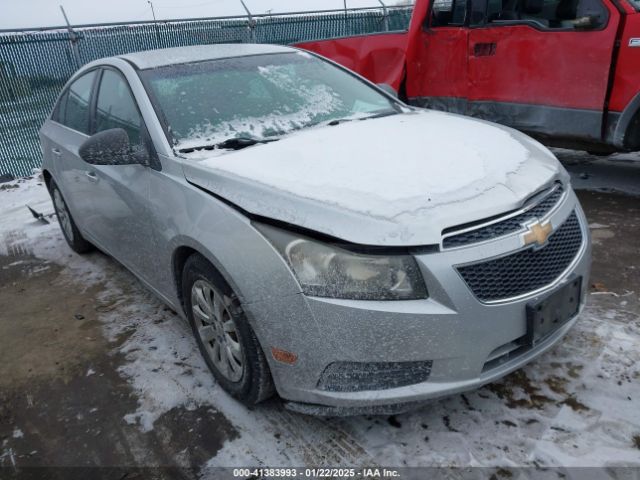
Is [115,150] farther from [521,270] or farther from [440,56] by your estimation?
[440,56]

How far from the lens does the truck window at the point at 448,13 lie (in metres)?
5.23

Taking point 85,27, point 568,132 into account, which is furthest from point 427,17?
point 85,27

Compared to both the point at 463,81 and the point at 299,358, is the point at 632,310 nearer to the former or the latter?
the point at 299,358

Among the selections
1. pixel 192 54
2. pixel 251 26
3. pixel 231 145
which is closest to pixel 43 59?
pixel 251 26

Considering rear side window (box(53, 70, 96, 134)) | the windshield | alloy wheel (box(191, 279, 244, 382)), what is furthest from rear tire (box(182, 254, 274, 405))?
rear side window (box(53, 70, 96, 134))

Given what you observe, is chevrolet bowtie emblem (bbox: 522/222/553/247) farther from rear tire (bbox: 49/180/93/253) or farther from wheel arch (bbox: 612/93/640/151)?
rear tire (bbox: 49/180/93/253)

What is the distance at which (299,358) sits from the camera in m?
2.00

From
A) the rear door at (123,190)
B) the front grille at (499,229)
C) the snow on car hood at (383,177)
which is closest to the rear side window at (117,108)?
the rear door at (123,190)

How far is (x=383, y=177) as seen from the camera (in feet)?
7.04

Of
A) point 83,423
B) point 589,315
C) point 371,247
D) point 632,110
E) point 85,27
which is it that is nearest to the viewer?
point 371,247

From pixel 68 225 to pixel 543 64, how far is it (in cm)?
450

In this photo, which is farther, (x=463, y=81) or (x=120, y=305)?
(x=463, y=81)

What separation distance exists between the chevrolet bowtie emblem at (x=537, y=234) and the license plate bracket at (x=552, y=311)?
0.22 meters

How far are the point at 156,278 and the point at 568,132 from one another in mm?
3773
